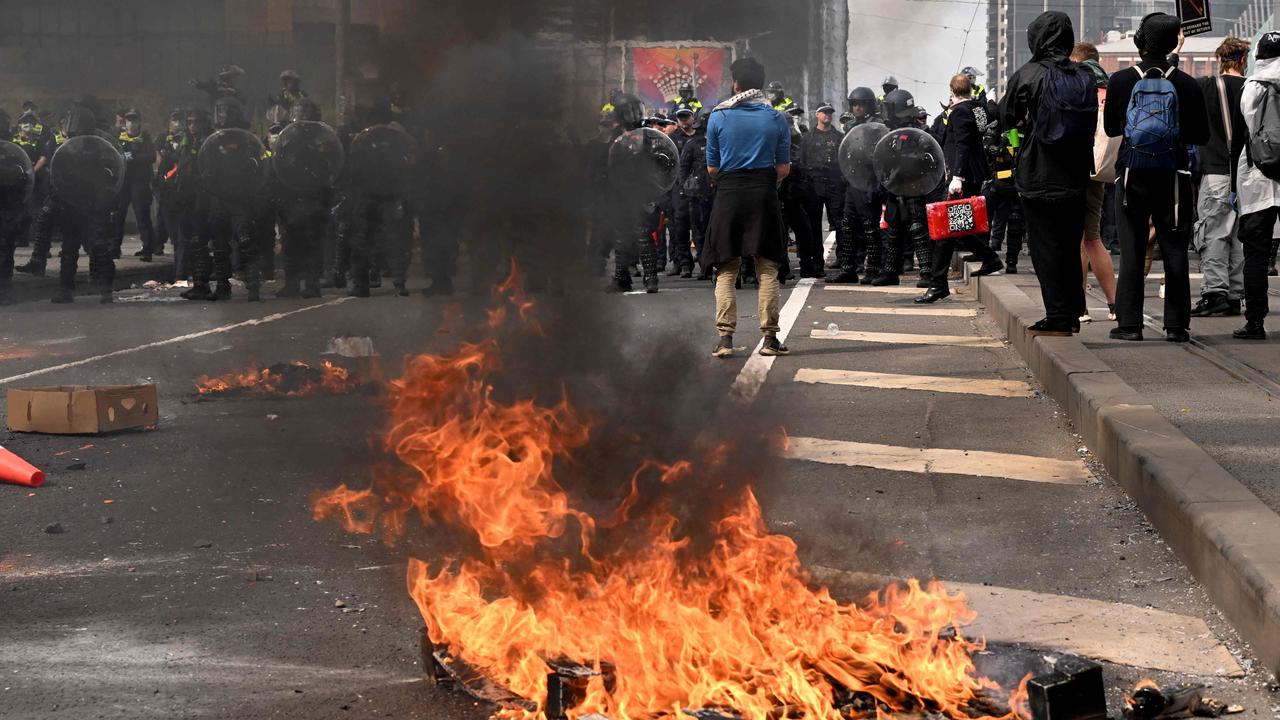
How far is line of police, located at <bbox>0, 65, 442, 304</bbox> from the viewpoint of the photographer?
19.1 ft

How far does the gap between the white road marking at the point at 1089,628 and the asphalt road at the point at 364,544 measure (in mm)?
10

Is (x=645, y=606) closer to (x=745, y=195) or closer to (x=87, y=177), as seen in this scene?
(x=745, y=195)

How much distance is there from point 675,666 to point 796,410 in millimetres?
4418

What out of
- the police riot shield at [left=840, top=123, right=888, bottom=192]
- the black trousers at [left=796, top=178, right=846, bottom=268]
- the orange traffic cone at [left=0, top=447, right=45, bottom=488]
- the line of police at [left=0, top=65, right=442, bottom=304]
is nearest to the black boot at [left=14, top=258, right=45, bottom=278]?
the line of police at [left=0, top=65, right=442, bottom=304]

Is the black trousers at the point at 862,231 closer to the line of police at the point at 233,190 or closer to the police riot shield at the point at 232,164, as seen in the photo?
the line of police at the point at 233,190

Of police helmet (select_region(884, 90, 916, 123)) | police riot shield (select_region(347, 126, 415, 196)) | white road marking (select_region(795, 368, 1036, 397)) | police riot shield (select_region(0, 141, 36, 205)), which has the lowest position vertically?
white road marking (select_region(795, 368, 1036, 397))

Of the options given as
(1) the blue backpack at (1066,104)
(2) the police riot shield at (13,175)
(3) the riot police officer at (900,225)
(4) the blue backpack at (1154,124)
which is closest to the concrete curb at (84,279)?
(2) the police riot shield at (13,175)

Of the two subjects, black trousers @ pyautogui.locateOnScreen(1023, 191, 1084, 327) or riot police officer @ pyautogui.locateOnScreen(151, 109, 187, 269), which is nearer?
black trousers @ pyautogui.locateOnScreen(1023, 191, 1084, 327)

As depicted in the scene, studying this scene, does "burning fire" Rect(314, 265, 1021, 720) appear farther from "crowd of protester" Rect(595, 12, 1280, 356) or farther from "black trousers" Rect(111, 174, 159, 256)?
"black trousers" Rect(111, 174, 159, 256)

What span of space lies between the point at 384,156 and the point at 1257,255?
5673 mm

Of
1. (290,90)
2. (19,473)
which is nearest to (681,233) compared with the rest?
(19,473)

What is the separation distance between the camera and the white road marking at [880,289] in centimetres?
1465

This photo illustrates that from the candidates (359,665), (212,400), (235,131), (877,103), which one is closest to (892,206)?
(877,103)

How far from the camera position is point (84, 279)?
1764 centimetres
